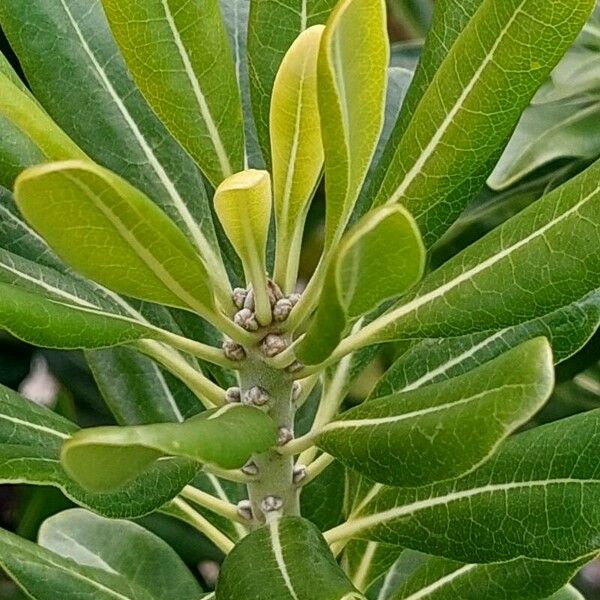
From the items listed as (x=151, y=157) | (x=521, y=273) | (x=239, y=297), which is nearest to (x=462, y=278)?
(x=521, y=273)

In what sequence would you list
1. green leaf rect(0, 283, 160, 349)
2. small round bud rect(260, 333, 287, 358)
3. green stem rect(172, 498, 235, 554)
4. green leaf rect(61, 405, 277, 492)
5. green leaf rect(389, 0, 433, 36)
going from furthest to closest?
→ green leaf rect(389, 0, 433, 36), green stem rect(172, 498, 235, 554), small round bud rect(260, 333, 287, 358), green leaf rect(0, 283, 160, 349), green leaf rect(61, 405, 277, 492)

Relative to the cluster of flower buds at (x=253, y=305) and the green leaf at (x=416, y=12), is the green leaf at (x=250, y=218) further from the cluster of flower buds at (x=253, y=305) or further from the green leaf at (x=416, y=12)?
the green leaf at (x=416, y=12)

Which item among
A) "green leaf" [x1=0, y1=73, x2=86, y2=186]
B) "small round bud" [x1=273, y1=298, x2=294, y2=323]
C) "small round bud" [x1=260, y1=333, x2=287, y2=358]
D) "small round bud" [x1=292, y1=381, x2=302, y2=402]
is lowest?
"small round bud" [x1=292, y1=381, x2=302, y2=402]

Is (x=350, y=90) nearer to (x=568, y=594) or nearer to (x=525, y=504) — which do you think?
(x=525, y=504)

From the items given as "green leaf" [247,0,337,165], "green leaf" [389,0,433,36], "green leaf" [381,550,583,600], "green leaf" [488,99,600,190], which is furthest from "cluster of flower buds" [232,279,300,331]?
"green leaf" [389,0,433,36]

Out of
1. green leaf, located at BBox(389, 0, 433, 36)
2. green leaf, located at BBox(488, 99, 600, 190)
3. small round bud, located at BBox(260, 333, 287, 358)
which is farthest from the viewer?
green leaf, located at BBox(389, 0, 433, 36)

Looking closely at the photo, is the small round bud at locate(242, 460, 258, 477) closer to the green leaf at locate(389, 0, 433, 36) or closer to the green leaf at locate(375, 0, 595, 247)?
the green leaf at locate(375, 0, 595, 247)

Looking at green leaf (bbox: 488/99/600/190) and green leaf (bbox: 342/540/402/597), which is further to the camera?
green leaf (bbox: 488/99/600/190)
